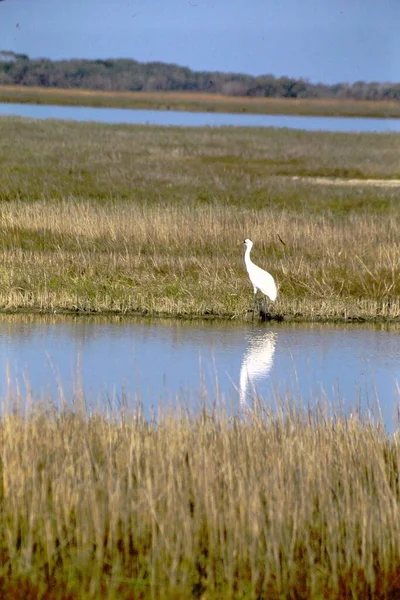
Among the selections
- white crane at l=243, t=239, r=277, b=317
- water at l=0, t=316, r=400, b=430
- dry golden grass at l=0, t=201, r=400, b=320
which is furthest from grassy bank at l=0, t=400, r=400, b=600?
dry golden grass at l=0, t=201, r=400, b=320

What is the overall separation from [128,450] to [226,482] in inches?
23.2

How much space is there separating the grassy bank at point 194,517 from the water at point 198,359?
1913 millimetres

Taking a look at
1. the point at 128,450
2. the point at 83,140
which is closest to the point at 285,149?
the point at 83,140

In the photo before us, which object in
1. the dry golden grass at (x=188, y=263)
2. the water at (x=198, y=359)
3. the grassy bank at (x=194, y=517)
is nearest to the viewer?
the grassy bank at (x=194, y=517)

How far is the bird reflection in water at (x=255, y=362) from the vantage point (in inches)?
312

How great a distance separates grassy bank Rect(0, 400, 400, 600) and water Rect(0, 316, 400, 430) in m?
1.91

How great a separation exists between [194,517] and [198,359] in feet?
15.6

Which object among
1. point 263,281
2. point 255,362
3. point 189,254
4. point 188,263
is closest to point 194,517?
point 255,362

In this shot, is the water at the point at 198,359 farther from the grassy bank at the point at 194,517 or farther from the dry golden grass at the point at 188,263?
the grassy bank at the point at 194,517

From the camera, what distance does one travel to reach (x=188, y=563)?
426 cm

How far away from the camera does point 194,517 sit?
176 inches

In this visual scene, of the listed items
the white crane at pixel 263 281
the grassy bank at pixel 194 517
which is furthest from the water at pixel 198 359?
the grassy bank at pixel 194 517

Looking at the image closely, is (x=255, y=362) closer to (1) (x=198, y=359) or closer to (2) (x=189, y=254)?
(1) (x=198, y=359)

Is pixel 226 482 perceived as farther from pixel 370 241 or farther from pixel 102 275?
pixel 370 241
